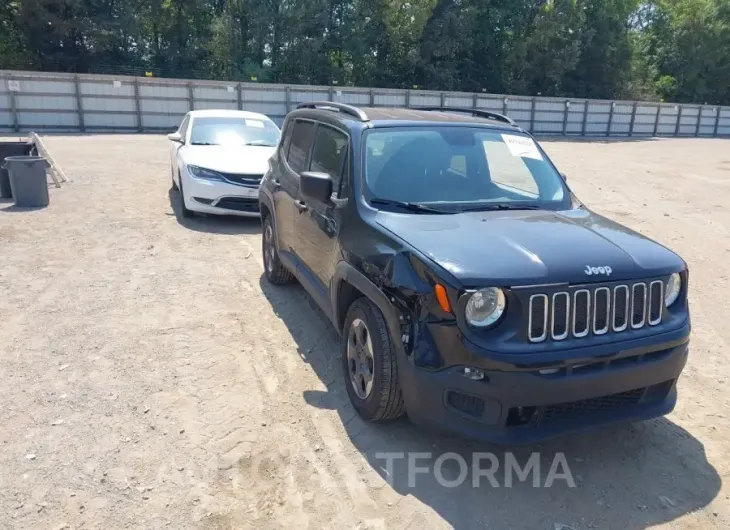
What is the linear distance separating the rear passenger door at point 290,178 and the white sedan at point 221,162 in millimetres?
2580

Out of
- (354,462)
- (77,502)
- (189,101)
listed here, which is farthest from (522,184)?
(189,101)

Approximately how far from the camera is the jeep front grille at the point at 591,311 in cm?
297

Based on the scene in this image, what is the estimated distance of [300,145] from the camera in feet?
17.7

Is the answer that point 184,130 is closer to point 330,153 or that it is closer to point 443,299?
point 330,153

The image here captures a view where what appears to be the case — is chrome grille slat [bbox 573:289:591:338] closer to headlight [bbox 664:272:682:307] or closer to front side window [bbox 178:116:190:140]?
headlight [bbox 664:272:682:307]

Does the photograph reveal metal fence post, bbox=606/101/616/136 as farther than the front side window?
Yes

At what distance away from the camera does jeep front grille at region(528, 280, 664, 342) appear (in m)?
2.97

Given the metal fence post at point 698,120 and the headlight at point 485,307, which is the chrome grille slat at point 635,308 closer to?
the headlight at point 485,307

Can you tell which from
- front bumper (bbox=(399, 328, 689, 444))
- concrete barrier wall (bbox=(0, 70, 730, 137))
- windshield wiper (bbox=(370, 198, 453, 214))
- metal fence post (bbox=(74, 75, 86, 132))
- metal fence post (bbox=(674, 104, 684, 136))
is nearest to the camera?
front bumper (bbox=(399, 328, 689, 444))

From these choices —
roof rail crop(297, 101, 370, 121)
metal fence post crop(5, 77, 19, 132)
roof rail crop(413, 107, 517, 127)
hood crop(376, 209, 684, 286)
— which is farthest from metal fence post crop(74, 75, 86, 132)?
hood crop(376, 209, 684, 286)

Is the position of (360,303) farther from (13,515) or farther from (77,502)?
(13,515)

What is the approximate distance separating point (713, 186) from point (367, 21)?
2875 centimetres

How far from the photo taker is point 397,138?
4.34 metres

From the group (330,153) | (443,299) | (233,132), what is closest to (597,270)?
(443,299)
